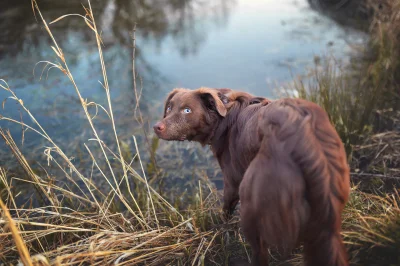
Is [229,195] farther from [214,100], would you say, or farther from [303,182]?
[303,182]

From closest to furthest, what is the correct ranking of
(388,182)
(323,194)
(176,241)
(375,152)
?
(323,194) < (176,241) < (388,182) < (375,152)

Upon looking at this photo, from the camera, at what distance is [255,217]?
1836 millimetres

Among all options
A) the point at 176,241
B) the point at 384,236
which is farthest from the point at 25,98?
the point at 384,236

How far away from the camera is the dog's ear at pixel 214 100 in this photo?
2686mm

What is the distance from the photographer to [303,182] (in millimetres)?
1683

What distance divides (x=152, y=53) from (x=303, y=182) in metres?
5.99

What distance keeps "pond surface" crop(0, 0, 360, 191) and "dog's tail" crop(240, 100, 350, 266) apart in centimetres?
287

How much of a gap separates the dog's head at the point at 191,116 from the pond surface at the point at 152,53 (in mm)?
1858

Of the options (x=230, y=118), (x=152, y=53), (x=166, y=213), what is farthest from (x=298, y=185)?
(x=152, y=53)

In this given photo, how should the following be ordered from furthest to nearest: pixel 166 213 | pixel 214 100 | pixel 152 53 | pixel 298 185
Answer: pixel 152 53, pixel 166 213, pixel 214 100, pixel 298 185

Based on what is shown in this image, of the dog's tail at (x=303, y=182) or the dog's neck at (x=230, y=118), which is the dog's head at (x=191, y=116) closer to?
the dog's neck at (x=230, y=118)

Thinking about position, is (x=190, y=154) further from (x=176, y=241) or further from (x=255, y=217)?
(x=255, y=217)

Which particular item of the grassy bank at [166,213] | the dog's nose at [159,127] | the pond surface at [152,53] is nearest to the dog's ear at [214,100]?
the dog's nose at [159,127]

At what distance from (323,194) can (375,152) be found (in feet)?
8.44
